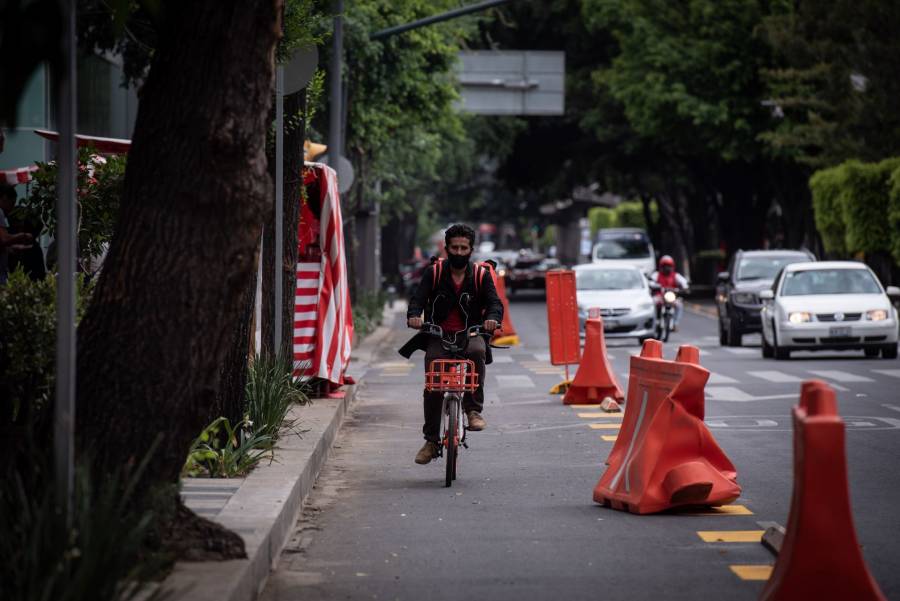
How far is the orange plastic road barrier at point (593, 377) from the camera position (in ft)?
58.6

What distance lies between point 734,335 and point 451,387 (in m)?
19.5

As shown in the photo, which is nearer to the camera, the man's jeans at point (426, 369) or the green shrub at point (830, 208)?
the man's jeans at point (426, 369)

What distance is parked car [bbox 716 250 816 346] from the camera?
98.2 ft

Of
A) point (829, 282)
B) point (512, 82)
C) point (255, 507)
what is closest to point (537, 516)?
point (255, 507)

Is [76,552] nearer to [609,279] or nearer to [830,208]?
[609,279]

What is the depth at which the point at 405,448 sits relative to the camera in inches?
547

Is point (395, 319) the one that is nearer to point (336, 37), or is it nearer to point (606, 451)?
point (336, 37)

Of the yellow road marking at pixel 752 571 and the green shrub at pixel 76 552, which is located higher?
the green shrub at pixel 76 552

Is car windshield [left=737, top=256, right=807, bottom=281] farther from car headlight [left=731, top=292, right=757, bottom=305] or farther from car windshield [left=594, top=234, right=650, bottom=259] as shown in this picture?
car windshield [left=594, top=234, right=650, bottom=259]

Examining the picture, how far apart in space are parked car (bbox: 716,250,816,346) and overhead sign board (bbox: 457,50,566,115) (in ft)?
37.5

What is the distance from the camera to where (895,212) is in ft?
114

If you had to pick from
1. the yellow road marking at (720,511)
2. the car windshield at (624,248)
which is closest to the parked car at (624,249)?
the car windshield at (624,248)

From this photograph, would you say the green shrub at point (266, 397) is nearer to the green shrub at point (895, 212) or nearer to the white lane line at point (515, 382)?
the white lane line at point (515, 382)

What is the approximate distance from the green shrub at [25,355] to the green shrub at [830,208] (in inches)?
1242
